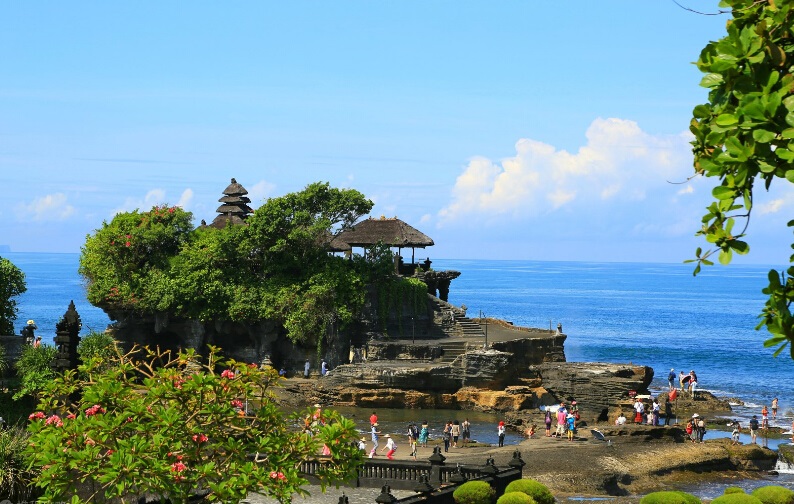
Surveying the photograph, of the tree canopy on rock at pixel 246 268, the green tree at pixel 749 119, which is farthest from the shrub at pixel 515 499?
the tree canopy on rock at pixel 246 268

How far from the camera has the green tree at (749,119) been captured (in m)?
5.98

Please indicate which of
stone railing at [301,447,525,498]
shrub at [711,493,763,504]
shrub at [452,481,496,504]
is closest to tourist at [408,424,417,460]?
stone railing at [301,447,525,498]

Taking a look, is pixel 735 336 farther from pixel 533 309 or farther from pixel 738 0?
pixel 738 0

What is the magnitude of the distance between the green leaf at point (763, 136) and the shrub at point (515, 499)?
59.4 feet

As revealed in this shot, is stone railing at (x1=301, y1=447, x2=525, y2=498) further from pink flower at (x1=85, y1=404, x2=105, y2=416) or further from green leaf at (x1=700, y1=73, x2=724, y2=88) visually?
green leaf at (x1=700, y1=73, x2=724, y2=88)

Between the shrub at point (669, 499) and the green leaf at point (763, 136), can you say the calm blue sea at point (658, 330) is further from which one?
the green leaf at point (763, 136)

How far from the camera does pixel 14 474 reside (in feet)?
70.9

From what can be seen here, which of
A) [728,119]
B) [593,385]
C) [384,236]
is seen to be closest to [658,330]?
[384,236]

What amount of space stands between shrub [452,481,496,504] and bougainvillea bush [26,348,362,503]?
5521mm

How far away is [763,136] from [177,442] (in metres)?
13.0

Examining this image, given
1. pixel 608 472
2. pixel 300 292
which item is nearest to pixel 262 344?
pixel 300 292

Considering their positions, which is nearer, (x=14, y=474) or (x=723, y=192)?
(x=723, y=192)

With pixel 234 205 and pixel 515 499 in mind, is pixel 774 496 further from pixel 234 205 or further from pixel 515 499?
pixel 234 205

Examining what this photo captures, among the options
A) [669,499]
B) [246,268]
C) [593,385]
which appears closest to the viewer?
[669,499]
